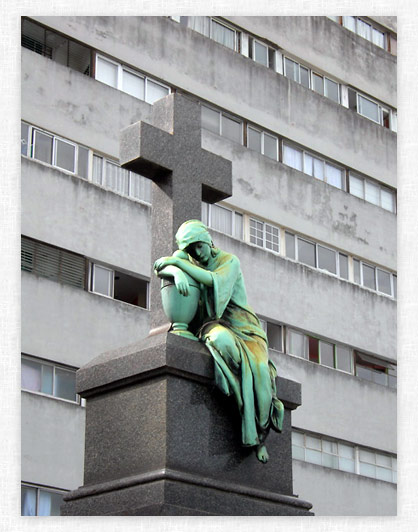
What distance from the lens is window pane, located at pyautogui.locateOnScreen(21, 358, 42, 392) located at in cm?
2367

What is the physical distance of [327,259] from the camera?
3188 centimetres

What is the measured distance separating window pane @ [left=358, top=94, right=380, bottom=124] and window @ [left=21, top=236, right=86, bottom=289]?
12313mm

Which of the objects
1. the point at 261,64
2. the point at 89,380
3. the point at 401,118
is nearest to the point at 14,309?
the point at 401,118

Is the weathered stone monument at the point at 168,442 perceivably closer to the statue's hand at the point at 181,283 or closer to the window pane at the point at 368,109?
the statue's hand at the point at 181,283

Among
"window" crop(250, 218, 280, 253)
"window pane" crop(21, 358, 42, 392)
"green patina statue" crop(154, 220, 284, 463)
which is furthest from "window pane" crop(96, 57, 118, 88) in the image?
"green patina statue" crop(154, 220, 284, 463)

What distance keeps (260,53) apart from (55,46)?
7.01 meters

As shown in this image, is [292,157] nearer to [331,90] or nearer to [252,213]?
[252,213]

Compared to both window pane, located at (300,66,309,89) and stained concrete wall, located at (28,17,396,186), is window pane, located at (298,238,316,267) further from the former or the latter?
window pane, located at (300,66,309,89)

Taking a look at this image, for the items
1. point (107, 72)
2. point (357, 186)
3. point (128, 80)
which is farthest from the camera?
point (357, 186)

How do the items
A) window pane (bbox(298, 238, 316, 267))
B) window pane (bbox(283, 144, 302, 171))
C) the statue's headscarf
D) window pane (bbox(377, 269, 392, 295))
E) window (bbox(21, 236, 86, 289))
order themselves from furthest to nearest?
1. window pane (bbox(377, 269, 392, 295))
2. window pane (bbox(283, 144, 302, 171))
3. window pane (bbox(298, 238, 316, 267))
4. window (bbox(21, 236, 86, 289))
5. the statue's headscarf

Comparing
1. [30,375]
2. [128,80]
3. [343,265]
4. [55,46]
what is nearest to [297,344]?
[343,265]

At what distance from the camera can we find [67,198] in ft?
83.6

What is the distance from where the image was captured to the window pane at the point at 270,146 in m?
31.2

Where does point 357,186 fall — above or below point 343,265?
above
